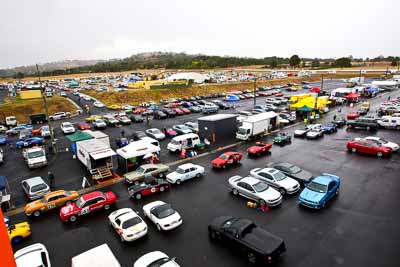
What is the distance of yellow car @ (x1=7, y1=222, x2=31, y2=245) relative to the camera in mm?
13723

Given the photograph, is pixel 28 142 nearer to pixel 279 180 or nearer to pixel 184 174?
pixel 184 174

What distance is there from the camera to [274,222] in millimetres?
14594

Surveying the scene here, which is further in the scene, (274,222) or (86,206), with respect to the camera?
(86,206)

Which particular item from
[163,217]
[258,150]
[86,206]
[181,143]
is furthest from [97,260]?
[258,150]

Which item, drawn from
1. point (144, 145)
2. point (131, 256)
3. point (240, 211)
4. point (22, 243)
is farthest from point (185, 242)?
point (144, 145)

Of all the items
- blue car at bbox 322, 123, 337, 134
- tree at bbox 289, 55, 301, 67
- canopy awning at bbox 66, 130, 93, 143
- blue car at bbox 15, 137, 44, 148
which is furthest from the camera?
tree at bbox 289, 55, 301, 67

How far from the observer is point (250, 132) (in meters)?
31.0

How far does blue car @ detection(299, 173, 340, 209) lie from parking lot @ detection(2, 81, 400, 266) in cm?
48

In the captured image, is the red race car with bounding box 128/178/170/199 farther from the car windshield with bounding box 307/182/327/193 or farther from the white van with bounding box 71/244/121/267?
the car windshield with bounding box 307/182/327/193

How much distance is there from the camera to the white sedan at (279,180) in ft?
57.7

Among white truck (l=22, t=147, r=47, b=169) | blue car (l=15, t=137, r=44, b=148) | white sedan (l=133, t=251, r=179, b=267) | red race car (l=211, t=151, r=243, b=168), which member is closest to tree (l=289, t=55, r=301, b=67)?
red race car (l=211, t=151, r=243, b=168)

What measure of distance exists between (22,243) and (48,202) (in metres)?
3.27

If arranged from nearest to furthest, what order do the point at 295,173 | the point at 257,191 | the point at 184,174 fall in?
1. the point at 257,191
2. the point at 295,173
3. the point at 184,174

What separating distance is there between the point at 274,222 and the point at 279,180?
4.23 metres
